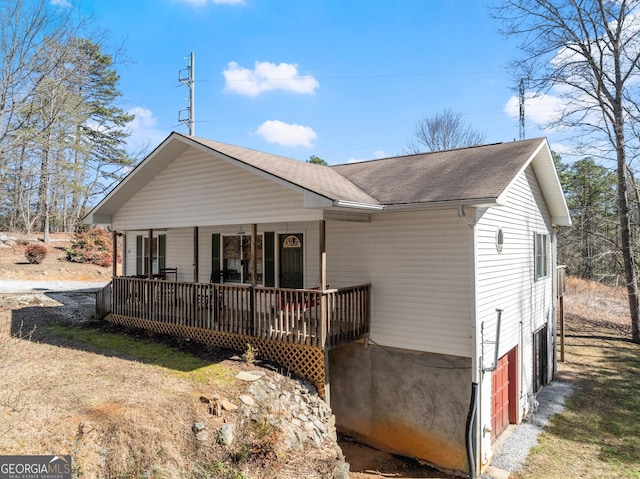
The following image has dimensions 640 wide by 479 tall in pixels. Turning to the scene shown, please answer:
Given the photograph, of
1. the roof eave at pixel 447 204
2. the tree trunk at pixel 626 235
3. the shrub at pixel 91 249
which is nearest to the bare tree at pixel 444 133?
the tree trunk at pixel 626 235

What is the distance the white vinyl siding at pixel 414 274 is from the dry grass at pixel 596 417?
3268 mm

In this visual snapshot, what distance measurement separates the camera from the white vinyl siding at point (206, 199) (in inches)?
359

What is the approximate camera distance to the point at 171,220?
11359 millimetres

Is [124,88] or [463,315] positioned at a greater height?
[124,88]

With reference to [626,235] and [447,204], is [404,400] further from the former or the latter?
[626,235]

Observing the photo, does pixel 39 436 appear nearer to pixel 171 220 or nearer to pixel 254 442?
pixel 254 442

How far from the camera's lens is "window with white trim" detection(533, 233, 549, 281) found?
40.5 ft

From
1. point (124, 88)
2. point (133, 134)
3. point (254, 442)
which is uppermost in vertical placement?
point (124, 88)

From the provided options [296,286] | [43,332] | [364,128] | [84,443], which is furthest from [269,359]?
[364,128]

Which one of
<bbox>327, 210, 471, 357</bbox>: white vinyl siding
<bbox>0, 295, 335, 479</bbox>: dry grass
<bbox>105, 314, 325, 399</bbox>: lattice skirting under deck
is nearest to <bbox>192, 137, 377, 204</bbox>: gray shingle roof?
<bbox>327, 210, 471, 357</bbox>: white vinyl siding

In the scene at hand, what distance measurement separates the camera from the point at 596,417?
34.8ft

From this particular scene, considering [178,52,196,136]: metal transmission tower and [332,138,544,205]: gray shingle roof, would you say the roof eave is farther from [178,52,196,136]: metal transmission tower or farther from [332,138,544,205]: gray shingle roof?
[178,52,196,136]: metal transmission tower

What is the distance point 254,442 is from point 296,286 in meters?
5.05

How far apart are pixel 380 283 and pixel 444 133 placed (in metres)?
29.0
